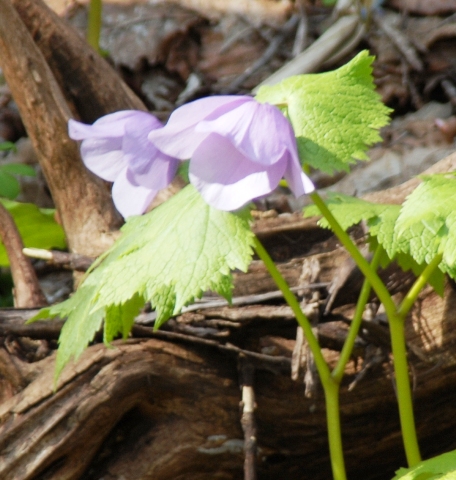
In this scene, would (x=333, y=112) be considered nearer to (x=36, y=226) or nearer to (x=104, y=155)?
(x=104, y=155)

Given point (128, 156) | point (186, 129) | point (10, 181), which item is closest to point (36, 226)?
point (10, 181)

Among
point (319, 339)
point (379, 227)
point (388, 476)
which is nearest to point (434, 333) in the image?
point (319, 339)

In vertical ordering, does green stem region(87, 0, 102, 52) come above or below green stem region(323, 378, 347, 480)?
above

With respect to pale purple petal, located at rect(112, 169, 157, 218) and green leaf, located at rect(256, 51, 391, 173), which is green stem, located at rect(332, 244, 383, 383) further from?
pale purple petal, located at rect(112, 169, 157, 218)

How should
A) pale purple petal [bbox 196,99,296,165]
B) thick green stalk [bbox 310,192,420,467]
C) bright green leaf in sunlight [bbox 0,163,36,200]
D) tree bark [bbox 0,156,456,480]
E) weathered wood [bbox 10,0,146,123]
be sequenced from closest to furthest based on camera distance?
pale purple petal [bbox 196,99,296,165]
thick green stalk [bbox 310,192,420,467]
tree bark [bbox 0,156,456,480]
weathered wood [bbox 10,0,146,123]
bright green leaf in sunlight [bbox 0,163,36,200]

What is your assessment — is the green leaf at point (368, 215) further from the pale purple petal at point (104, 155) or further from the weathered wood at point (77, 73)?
the weathered wood at point (77, 73)

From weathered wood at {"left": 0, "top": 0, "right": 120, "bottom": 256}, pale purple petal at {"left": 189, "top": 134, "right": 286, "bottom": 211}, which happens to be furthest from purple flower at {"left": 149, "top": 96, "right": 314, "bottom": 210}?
weathered wood at {"left": 0, "top": 0, "right": 120, "bottom": 256}
